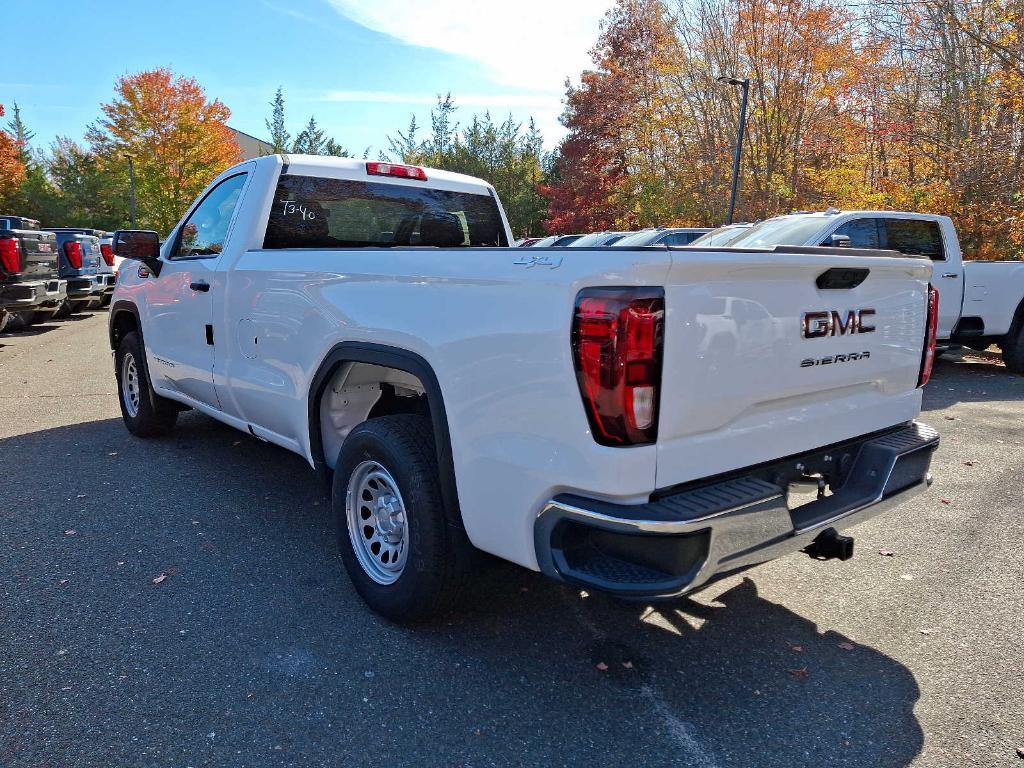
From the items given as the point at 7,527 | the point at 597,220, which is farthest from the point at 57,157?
the point at 7,527

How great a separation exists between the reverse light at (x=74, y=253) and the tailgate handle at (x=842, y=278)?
54.3 ft

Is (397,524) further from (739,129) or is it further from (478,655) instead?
(739,129)

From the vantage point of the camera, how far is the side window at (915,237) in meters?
9.01

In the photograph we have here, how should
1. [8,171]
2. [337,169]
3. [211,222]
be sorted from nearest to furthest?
[337,169]
[211,222]
[8,171]

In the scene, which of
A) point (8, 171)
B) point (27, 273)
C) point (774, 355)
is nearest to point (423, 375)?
point (774, 355)

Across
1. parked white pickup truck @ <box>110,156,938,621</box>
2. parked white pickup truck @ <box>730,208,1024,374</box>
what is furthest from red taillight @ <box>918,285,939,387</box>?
parked white pickup truck @ <box>730,208,1024,374</box>

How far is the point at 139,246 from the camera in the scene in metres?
4.95

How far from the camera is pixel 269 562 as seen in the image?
3.70 metres

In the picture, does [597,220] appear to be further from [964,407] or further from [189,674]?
[189,674]

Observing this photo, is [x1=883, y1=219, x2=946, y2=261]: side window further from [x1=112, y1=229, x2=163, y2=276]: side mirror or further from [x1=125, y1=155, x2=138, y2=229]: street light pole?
[x1=125, y1=155, x2=138, y2=229]: street light pole

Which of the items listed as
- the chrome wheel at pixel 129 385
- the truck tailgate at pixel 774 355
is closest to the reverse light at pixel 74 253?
the chrome wheel at pixel 129 385

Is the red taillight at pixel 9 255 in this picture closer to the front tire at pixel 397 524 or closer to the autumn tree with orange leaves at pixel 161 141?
the front tire at pixel 397 524

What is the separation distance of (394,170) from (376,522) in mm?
2413

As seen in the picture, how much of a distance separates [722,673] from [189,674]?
200 centimetres
